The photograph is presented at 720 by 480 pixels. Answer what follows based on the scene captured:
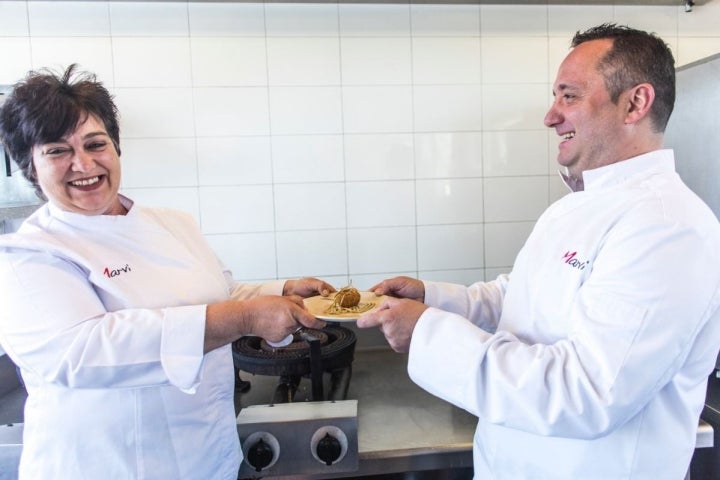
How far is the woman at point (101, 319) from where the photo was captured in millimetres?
919

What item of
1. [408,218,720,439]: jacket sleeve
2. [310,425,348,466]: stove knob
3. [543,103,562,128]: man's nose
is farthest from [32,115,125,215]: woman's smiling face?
[543,103,562,128]: man's nose

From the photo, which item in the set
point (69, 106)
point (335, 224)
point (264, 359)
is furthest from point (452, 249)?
point (69, 106)

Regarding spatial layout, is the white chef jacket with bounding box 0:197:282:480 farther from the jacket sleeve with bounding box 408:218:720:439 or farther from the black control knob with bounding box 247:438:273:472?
the jacket sleeve with bounding box 408:218:720:439

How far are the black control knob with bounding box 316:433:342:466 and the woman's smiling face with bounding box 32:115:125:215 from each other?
0.72m

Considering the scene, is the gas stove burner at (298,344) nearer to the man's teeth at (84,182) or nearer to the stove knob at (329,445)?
the stove knob at (329,445)

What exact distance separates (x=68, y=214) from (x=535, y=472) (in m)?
1.09

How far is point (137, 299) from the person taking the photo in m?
1.03

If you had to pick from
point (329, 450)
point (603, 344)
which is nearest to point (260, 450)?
point (329, 450)

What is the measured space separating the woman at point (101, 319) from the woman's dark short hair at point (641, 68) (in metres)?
0.78

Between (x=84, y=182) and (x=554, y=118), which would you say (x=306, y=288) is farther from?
(x=554, y=118)

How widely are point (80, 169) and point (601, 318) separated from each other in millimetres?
1025

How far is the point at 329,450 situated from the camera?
1.15 m

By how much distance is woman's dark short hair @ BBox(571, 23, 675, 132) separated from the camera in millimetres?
977

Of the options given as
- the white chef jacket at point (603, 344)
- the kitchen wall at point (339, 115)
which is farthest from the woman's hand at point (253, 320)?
the kitchen wall at point (339, 115)
